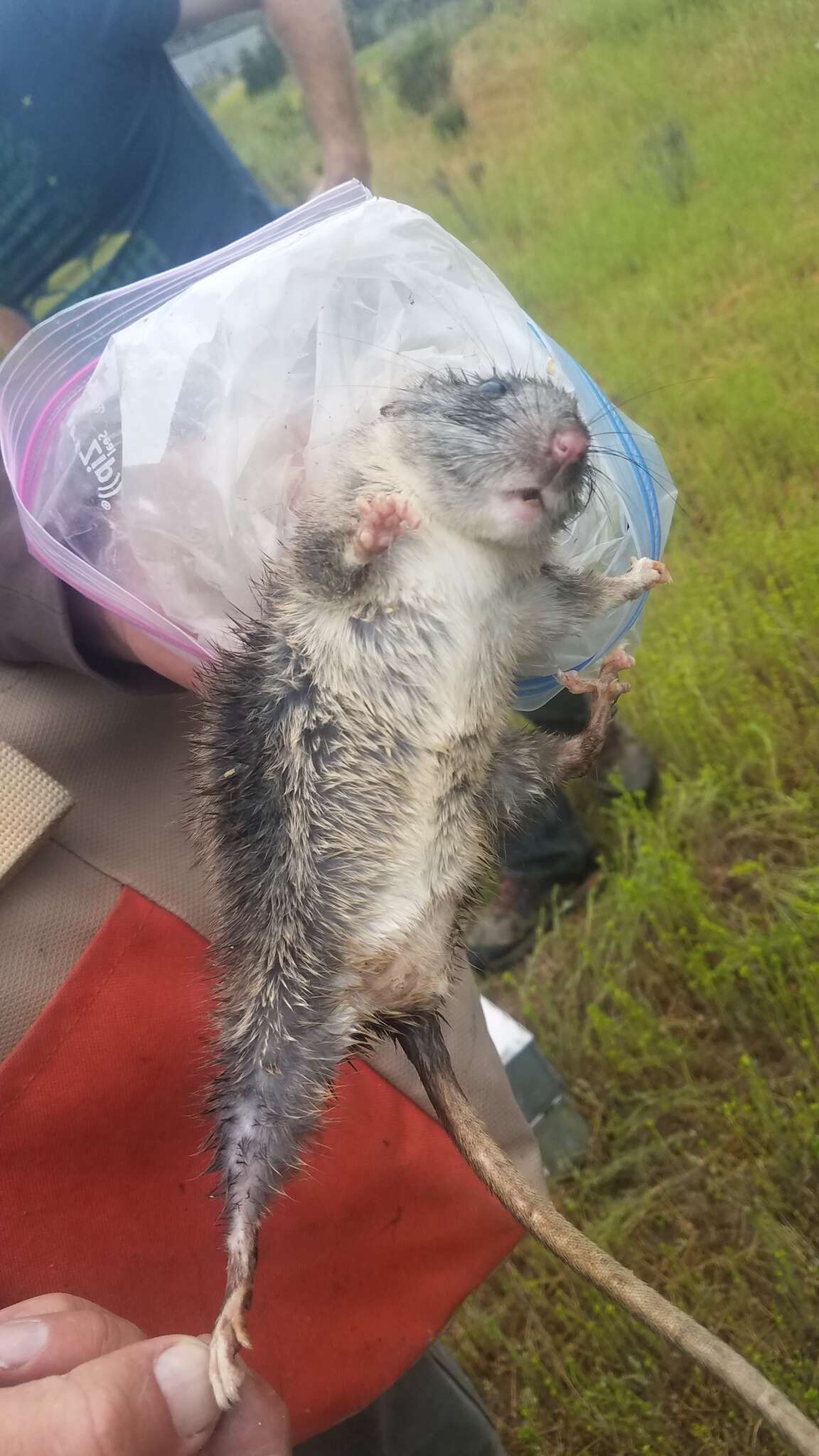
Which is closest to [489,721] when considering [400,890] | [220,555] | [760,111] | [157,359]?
[400,890]

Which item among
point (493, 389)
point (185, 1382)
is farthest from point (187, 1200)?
point (493, 389)

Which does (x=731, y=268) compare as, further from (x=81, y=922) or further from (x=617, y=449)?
(x=81, y=922)

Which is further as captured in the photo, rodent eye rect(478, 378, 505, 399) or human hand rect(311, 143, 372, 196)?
human hand rect(311, 143, 372, 196)

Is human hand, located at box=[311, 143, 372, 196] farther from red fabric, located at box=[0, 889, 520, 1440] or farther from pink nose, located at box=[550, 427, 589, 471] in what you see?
red fabric, located at box=[0, 889, 520, 1440]

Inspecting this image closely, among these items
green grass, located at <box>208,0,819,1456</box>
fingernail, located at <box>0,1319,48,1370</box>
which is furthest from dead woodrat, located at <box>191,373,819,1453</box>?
green grass, located at <box>208,0,819,1456</box>

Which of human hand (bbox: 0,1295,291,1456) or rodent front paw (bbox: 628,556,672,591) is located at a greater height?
human hand (bbox: 0,1295,291,1456)

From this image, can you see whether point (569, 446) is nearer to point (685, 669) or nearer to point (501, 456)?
point (501, 456)
